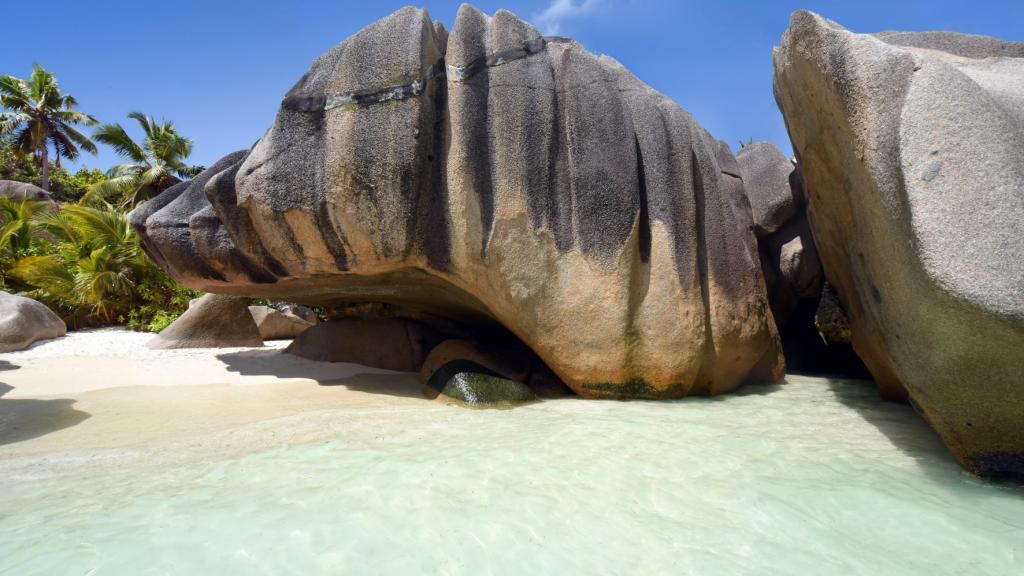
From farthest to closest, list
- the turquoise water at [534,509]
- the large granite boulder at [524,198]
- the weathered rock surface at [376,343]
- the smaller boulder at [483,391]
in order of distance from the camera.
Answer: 1. the weathered rock surface at [376,343]
2. the large granite boulder at [524,198]
3. the smaller boulder at [483,391]
4. the turquoise water at [534,509]

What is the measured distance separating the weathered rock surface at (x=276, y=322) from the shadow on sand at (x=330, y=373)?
3.50m

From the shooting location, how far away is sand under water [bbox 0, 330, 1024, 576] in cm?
154

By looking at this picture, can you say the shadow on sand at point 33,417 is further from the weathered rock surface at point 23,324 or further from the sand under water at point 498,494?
the weathered rock surface at point 23,324

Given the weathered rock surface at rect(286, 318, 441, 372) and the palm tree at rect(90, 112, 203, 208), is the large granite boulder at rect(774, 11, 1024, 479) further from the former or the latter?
the palm tree at rect(90, 112, 203, 208)

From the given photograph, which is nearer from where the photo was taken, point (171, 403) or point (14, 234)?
point (171, 403)

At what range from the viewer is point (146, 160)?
736 inches

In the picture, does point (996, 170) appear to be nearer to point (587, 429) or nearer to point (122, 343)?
point (587, 429)

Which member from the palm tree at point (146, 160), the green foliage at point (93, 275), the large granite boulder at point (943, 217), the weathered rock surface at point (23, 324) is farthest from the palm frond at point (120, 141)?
the large granite boulder at point (943, 217)

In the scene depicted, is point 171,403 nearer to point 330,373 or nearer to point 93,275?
point 330,373

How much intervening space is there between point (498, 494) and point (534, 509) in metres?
0.17

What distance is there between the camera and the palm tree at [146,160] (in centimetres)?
1800

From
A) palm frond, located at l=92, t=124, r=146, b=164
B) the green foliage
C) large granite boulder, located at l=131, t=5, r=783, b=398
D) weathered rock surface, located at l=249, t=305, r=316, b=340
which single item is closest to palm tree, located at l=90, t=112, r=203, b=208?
palm frond, located at l=92, t=124, r=146, b=164

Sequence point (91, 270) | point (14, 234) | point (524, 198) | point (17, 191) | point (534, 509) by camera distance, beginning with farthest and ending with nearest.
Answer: point (17, 191)
point (14, 234)
point (91, 270)
point (524, 198)
point (534, 509)

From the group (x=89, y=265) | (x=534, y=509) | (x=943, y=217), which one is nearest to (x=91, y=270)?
(x=89, y=265)
